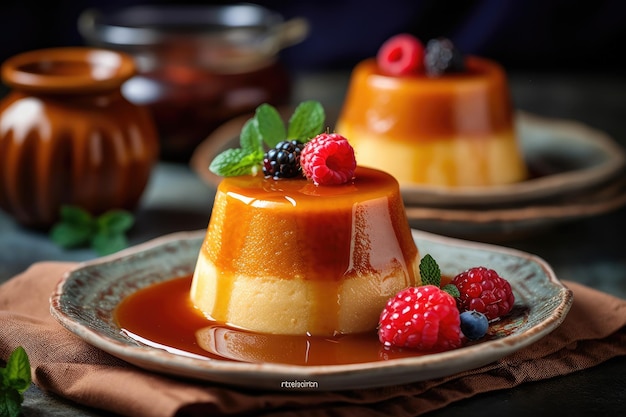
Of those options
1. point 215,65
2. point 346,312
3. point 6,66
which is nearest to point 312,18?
point 215,65

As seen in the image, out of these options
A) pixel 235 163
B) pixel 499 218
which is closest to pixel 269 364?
pixel 235 163

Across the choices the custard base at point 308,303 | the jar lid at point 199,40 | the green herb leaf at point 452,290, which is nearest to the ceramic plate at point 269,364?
the green herb leaf at point 452,290

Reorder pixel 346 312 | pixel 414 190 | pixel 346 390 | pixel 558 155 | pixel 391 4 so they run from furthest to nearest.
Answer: pixel 391 4 < pixel 558 155 < pixel 414 190 < pixel 346 312 < pixel 346 390

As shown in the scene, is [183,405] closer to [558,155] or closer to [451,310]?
[451,310]

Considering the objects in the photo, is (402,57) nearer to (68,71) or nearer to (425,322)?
(68,71)

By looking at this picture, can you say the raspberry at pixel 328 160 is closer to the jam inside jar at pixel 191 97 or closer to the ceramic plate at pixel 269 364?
the ceramic plate at pixel 269 364

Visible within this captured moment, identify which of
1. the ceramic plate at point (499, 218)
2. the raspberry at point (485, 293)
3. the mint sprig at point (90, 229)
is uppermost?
the raspberry at point (485, 293)

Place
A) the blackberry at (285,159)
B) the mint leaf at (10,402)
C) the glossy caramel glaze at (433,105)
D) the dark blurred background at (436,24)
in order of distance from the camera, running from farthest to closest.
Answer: the dark blurred background at (436,24) < the glossy caramel glaze at (433,105) < the blackberry at (285,159) < the mint leaf at (10,402)
